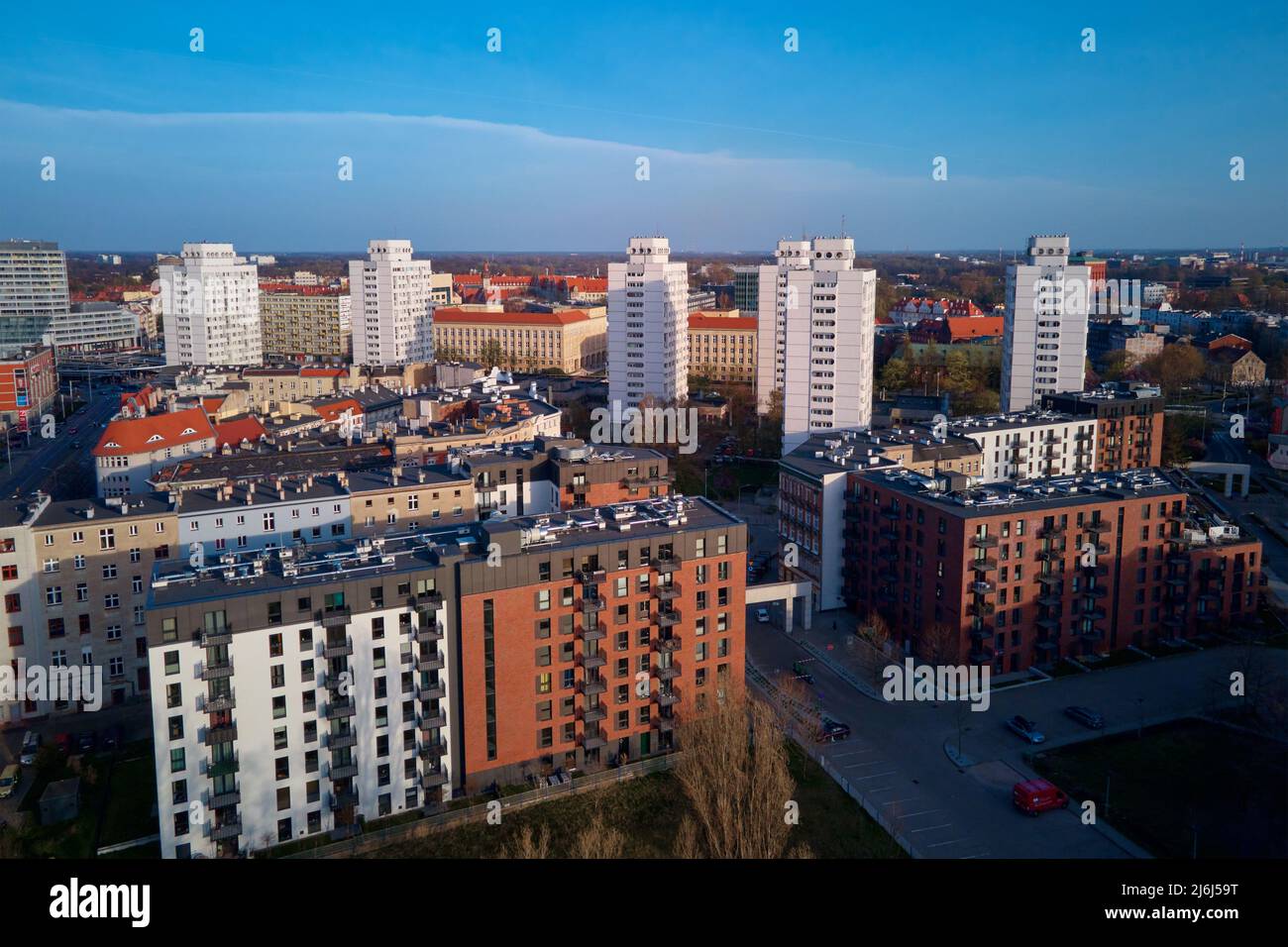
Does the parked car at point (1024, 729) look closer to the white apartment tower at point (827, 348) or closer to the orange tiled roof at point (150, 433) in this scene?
the white apartment tower at point (827, 348)

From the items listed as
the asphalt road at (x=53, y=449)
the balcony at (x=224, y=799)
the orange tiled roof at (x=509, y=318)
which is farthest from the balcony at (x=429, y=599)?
the orange tiled roof at (x=509, y=318)

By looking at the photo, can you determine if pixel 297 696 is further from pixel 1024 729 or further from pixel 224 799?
pixel 1024 729

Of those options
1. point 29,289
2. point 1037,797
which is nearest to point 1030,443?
point 1037,797

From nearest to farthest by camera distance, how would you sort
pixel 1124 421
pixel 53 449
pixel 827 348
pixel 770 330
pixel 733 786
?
pixel 733 786
pixel 1124 421
pixel 827 348
pixel 53 449
pixel 770 330

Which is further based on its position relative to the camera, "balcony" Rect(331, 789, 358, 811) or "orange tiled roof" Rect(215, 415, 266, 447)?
"orange tiled roof" Rect(215, 415, 266, 447)

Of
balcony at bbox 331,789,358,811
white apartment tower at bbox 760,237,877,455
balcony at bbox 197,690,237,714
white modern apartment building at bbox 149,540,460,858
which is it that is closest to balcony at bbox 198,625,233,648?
white modern apartment building at bbox 149,540,460,858

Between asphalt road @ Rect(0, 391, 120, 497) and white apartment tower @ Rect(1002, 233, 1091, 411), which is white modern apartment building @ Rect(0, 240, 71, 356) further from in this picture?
white apartment tower @ Rect(1002, 233, 1091, 411)

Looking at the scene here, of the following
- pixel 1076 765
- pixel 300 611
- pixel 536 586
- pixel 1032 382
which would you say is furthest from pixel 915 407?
pixel 300 611
